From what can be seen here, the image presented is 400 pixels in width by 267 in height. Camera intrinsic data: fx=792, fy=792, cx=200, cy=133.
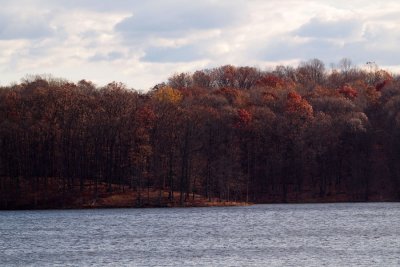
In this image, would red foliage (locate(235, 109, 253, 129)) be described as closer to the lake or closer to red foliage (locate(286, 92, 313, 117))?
red foliage (locate(286, 92, 313, 117))

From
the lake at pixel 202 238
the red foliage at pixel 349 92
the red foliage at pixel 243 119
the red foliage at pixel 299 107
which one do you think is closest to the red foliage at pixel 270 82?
the red foliage at pixel 349 92

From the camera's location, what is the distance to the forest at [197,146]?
114 metres

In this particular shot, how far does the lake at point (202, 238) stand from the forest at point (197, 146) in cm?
1326

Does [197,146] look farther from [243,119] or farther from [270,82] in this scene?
[270,82]

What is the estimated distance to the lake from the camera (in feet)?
169

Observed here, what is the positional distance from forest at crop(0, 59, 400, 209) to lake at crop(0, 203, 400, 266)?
1326cm

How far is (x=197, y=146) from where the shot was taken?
119 m

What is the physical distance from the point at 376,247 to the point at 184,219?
112 ft

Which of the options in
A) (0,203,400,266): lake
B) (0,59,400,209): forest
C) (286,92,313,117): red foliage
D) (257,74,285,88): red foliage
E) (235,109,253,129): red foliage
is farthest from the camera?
(257,74,285,88): red foliage

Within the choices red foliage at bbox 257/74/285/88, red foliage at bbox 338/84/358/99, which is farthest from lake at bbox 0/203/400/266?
red foliage at bbox 257/74/285/88

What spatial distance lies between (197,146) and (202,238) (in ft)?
176

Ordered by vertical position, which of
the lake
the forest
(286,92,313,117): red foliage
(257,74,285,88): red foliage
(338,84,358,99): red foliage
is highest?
(257,74,285,88): red foliage

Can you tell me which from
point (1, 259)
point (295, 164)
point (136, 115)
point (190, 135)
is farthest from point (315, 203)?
point (1, 259)

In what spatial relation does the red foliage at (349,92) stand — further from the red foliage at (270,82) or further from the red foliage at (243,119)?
the red foliage at (243,119)
